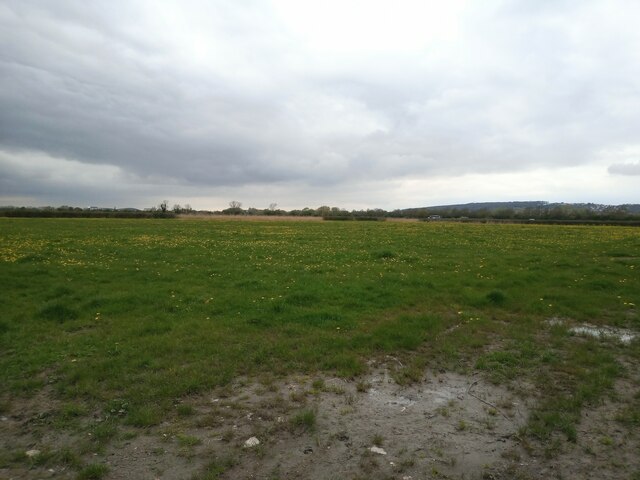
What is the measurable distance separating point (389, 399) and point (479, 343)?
3.51m

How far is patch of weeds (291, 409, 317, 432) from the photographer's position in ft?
18.8

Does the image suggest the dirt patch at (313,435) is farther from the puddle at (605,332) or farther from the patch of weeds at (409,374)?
the puddle at (605,332)

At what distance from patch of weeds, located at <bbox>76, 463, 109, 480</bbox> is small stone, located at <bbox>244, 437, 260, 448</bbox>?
162 centimetres

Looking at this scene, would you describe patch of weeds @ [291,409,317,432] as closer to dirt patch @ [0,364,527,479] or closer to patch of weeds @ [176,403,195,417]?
dirt patch @ [0,364,527,479]

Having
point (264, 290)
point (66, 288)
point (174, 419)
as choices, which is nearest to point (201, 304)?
point (264, 290)

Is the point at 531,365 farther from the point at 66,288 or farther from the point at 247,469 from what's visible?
the point at 66,288

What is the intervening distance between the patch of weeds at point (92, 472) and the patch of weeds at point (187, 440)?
0.88m

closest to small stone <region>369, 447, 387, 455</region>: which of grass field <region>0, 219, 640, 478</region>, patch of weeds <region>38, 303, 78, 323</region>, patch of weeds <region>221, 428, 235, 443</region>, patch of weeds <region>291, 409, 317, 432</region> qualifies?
patch of weeds <region>291, 409, 317, 432</region>

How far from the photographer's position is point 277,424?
581cm

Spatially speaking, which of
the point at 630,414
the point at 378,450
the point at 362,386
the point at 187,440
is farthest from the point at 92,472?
the point at 630,414

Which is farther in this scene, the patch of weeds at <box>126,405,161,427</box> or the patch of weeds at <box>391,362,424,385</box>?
the patch of weeds at <box>391,362,424,385</box>

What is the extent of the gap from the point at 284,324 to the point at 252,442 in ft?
16.8

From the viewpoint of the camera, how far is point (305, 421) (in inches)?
229

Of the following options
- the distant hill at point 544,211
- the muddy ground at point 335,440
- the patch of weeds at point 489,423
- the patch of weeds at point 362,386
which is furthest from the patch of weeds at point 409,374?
the distant hill at point 544,211
